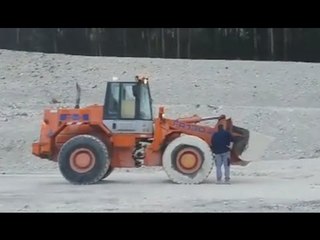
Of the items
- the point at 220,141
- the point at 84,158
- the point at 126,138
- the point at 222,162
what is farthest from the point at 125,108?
the point at 222,162

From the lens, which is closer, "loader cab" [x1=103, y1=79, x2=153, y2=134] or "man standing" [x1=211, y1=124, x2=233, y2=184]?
"man standing" [x1=211, y1=124, x2=233, y2=184]

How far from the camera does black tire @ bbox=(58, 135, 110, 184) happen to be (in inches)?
698

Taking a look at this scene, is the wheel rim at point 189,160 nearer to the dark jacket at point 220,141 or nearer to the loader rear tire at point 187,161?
the loader rear tire at point 187,161

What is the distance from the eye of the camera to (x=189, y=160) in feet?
58.5

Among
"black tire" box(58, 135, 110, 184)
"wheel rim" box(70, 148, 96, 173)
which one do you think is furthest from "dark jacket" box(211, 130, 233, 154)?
"wheel rim" box(70, 148, 96, 173)

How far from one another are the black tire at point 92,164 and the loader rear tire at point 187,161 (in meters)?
1.40

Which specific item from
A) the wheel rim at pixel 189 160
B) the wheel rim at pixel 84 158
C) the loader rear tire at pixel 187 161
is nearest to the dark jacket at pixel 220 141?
the loader rear tire at pixel 187 161

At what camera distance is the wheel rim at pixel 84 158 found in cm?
1780

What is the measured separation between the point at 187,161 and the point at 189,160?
52mm

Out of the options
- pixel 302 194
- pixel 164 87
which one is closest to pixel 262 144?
pixel 302 194

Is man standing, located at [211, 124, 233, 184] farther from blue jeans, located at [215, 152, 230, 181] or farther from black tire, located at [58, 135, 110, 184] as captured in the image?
black tire, located at [58, 135, 110, 184]
